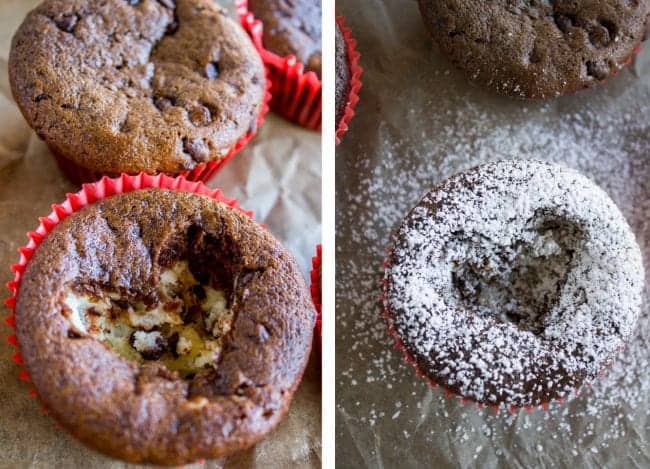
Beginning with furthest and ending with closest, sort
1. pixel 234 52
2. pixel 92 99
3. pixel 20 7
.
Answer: pixel 20 7, pixel 234 52, pixel 92 99

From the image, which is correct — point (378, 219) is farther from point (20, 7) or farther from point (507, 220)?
point (20, 7)

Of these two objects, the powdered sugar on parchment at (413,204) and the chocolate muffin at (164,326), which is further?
the powdered sugar on parchment at (413,204)

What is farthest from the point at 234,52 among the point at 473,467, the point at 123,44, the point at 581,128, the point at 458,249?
the point at 473,467

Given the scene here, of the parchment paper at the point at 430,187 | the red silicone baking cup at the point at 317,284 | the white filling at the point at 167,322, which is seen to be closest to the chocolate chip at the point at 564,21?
the parchment paper at the point at 430,187

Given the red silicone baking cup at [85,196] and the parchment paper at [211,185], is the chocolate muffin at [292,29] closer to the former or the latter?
the parchment paper at [211,185]

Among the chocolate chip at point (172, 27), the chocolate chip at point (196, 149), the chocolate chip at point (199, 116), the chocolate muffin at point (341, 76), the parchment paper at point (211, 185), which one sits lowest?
the parchment paper at point (211, 185)

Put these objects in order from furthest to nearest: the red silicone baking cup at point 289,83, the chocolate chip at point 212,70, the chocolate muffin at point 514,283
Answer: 1. the red silicone baking cup at point 289,83
2. the chocolate chip at point 212,70
3. the chocolate muffin at point 514,283

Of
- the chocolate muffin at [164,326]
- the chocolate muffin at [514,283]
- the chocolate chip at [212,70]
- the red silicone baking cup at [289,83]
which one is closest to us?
the chocolate muffin at [164,326]

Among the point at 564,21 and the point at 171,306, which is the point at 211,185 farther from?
the point at 564,21
